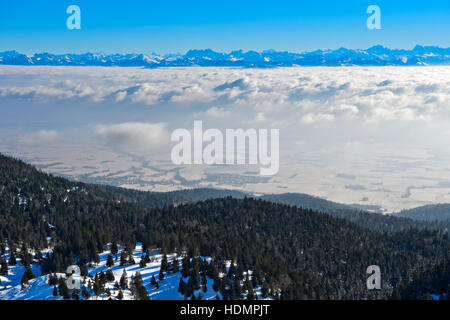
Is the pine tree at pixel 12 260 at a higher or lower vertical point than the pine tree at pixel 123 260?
lower

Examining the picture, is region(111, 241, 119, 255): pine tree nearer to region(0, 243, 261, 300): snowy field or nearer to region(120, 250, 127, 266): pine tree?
region(0, 243, 261, 300): snowy field

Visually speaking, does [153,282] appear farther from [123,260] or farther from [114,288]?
[123,260]

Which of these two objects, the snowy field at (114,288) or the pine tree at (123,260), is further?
the pine tree at (123,260)

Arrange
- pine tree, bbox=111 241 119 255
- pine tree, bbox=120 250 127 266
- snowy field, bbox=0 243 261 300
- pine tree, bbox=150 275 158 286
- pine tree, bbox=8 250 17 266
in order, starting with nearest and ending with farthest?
snowy field, bbox=0 243 261 300 → pine tree, bbox=150 275 158 286 → pine tree, bbox=120 250 127 266 → pine tree, bbox=8 250 17 266 → pine tree, bbox=111 241 119 255

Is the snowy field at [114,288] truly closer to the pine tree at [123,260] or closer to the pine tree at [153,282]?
the pine tree at [153,282]

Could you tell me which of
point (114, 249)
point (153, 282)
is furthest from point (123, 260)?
point (153, 282)

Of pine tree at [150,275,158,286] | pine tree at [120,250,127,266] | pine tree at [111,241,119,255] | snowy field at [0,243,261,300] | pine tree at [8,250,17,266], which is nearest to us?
snowy field at [0,243,261,300]

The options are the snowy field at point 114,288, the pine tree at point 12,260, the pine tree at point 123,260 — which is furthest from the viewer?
the pine tree at point 12,260

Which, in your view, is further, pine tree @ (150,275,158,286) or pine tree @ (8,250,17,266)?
pine tree @ (8,250,17,266)

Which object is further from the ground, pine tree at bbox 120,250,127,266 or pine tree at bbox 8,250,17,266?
pine tree at bbox 120,250,127,266

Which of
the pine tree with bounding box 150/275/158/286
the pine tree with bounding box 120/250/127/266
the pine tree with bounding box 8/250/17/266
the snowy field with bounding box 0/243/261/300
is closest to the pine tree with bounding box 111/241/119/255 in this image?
the snowy field with bounding box 0/243/261/300

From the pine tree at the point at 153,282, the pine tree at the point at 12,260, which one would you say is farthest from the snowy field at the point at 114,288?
the pine tree at the point at 12,260
